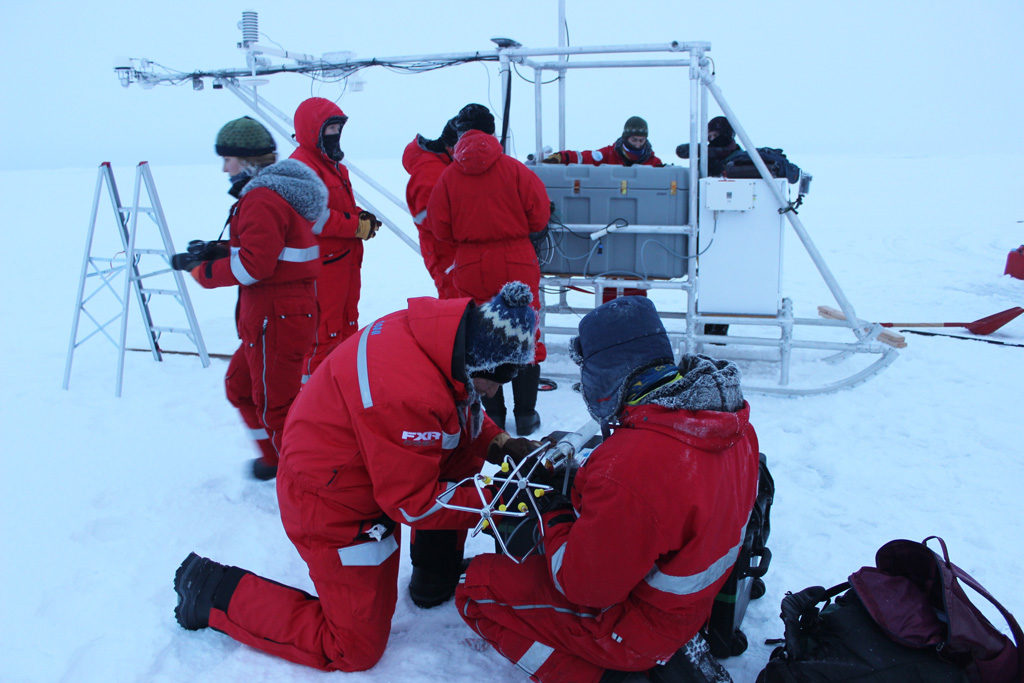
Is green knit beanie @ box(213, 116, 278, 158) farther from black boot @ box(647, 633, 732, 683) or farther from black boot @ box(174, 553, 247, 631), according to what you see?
black boot @ box(647, 633, 732, 683)

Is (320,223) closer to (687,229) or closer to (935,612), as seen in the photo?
(687,229)

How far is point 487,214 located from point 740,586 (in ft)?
8.04

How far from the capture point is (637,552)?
5.67 ft

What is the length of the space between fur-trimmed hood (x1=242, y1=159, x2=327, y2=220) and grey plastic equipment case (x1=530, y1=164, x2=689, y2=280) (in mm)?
1758

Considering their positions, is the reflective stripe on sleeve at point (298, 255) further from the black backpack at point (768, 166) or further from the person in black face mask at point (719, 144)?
the person in black face mask at point (719, 144)

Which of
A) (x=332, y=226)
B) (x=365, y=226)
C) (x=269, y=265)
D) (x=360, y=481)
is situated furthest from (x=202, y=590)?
(x=365, y=226)

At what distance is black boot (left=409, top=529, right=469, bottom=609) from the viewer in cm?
259

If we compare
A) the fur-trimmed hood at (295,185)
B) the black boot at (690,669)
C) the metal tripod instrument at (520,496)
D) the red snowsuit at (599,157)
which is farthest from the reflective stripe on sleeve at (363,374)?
the red snowsuit at (599,157)

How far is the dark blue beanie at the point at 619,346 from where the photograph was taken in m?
1.93

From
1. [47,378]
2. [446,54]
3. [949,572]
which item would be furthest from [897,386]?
[47,378]

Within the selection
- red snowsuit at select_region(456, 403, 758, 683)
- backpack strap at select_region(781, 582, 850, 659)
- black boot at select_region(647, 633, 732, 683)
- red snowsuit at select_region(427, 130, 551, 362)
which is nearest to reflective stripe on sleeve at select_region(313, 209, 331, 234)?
red snowsuit at select_region(427, 130, 551, 362)

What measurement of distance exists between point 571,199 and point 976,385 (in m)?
3.15

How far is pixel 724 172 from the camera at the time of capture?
475cm

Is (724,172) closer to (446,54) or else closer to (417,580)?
(446,54)
